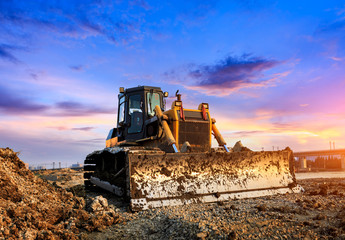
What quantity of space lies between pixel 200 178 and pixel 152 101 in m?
3.47

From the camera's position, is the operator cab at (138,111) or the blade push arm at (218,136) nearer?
the blade push arm at (218,136)

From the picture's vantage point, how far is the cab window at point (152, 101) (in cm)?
855

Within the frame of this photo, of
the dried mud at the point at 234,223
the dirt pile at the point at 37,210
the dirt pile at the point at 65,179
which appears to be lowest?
the dirt pile at the point at 65,179

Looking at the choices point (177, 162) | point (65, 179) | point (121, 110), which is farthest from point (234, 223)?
point (65, 179)

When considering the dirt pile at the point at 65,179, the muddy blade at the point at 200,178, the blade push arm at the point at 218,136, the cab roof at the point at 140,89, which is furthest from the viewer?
the dirt pile at the point at 65,179

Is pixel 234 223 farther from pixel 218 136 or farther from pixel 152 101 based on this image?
pixel 152 101

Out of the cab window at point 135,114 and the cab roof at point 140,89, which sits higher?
the cab roof at point 140,89

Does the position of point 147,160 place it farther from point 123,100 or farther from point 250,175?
point 123,100

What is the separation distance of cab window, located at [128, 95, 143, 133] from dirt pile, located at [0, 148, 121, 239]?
309cm

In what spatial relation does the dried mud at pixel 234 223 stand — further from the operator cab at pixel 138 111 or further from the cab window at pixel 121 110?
the cab window at pixel 121 110

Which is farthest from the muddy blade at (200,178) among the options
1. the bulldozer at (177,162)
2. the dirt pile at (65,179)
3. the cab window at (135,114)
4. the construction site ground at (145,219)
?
the dirt pile at (65,179)

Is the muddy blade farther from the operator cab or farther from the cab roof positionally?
the cab roof

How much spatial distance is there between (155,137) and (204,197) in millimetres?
2380

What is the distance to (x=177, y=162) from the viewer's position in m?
6.04
